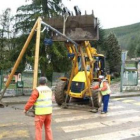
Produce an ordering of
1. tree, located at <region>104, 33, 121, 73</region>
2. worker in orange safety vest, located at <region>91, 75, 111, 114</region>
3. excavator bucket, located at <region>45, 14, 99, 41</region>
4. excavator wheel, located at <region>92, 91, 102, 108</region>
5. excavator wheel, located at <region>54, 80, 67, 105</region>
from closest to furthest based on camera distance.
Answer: worker in orange safety vest, located at <region>91, 75, 111, 114</region> → excavator bucket, located at <region>45, 14, 99, 41</region> → excavator wheel, located at <region>92, 91, 102, 108</region> → excavator wheel, located at <region>54, 80, 67, 105</region> → tree, located at <region>104, 33, 121, 73</region>

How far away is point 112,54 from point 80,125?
36.4 m

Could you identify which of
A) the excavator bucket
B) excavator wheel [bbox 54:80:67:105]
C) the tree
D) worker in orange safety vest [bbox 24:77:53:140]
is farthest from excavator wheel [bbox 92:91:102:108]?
the tree

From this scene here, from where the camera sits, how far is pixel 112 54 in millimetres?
Result: 44531

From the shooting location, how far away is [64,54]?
21.0m

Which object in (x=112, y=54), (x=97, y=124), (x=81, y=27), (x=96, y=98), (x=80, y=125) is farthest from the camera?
(x=112, y=54)

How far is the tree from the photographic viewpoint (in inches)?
1707

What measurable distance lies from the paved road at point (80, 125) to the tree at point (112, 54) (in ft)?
103

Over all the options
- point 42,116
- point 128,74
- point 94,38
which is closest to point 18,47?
point 128,74

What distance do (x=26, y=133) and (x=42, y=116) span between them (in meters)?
1.62

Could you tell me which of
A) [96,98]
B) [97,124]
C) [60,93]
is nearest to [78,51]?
[60,93]

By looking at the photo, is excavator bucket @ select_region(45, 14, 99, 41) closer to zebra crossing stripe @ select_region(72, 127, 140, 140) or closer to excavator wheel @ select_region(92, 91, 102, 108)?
excavator wheel @ select_region(92, 91, 102, 108)

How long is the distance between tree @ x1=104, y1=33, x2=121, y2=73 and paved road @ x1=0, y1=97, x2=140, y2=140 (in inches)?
1238

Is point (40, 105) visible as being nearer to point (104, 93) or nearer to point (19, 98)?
point (104, 93)

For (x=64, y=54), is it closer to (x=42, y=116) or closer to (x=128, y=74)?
(x=128, y=74)
